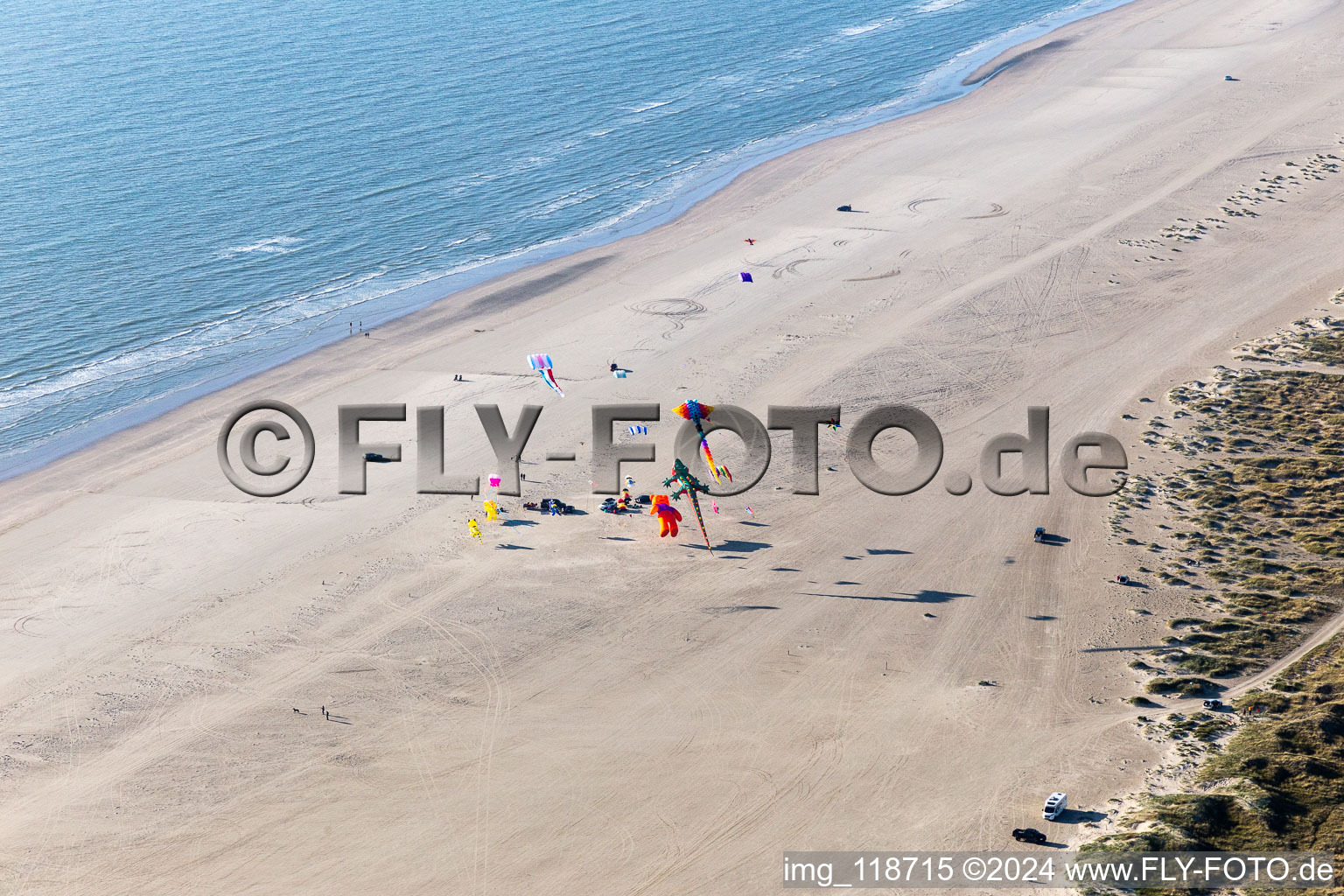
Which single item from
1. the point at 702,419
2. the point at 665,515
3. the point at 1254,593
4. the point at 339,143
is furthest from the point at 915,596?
the point at 339,143

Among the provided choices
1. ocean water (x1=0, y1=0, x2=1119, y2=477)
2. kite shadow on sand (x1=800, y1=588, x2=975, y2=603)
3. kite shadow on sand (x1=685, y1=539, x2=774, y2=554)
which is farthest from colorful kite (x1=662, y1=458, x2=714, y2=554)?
ocean water (x1=0, y1=0, x2=1119, y2=477)

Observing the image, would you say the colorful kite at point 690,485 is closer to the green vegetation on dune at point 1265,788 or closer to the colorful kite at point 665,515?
the colorful kite at point 665,515

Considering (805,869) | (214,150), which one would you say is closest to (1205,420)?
(805,869)

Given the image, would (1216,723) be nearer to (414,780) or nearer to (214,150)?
(414,780)

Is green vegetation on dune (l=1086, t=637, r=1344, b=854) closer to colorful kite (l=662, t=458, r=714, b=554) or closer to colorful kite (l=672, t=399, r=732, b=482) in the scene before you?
colorful kite (l=662, t=458, r=714, b=554)

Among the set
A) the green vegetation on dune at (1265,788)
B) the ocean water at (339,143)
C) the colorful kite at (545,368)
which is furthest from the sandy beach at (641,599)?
the ocean water at (339,143)

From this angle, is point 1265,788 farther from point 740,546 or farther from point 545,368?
point 545,368
